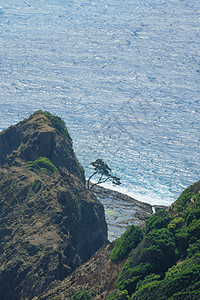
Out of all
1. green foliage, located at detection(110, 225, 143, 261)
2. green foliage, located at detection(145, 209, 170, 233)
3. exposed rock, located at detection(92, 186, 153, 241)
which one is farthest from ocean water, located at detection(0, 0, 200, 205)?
green foliage, located at detection(145, 209, 170, 233)

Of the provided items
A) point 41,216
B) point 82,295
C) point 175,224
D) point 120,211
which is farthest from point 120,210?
point 82,295

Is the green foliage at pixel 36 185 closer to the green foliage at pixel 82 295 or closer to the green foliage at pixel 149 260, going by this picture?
the green foliage at pixel 82 295

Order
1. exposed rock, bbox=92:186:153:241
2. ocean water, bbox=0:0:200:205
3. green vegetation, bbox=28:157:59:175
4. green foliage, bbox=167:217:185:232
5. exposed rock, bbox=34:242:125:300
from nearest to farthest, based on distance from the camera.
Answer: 1. exposed rock, bbox=34:242:125:300
2. green foliage, bbox=167:217:185:232
3. green vegetation, bbox=28:157:59:175
4. exposed rock, bbox=92:186:153:241
5. ocean water, bbox=0:0:200:205

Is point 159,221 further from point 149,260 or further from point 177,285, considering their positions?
point 177,285

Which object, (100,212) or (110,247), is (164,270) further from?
(100,212)

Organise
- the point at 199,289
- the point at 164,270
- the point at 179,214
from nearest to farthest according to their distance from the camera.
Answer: the point at 199,289
the point at 164,270
the point at 179,214

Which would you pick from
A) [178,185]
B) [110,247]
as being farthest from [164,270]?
[178,185]

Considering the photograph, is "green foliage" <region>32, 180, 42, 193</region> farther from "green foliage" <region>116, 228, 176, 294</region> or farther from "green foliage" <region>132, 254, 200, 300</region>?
"green foliage" <region>132, 254, 200, 300</region>
